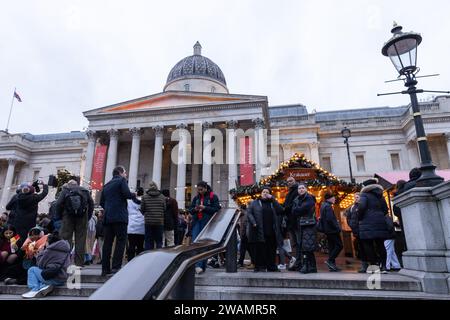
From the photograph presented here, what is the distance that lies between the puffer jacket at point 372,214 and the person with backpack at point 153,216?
4.09 meters

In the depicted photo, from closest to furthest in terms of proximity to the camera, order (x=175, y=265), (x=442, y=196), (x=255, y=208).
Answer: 1. (x=175, y=265)
2. (x=442, y=196)
3. (x=255, y=208)

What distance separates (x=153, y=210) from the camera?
632 cm

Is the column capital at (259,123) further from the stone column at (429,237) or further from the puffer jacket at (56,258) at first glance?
the puffer jacket at (56,258)

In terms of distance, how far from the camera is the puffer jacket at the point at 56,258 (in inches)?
188

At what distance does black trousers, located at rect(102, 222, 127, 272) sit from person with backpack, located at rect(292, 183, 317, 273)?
3458 mm

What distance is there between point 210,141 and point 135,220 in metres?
21.1

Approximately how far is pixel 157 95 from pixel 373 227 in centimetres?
→ 2842

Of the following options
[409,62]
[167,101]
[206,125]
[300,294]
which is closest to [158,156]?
[206,125]

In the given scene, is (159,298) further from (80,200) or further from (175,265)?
(80,200)

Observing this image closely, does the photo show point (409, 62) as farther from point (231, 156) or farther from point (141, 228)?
point (231, 156)

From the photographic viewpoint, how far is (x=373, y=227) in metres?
5.38

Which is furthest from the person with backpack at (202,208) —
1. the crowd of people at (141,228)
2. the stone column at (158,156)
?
the stone column at (158,156)

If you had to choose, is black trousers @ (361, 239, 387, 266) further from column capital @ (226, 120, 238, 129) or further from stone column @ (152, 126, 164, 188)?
stone column @ (152, 126, 164, 188)
